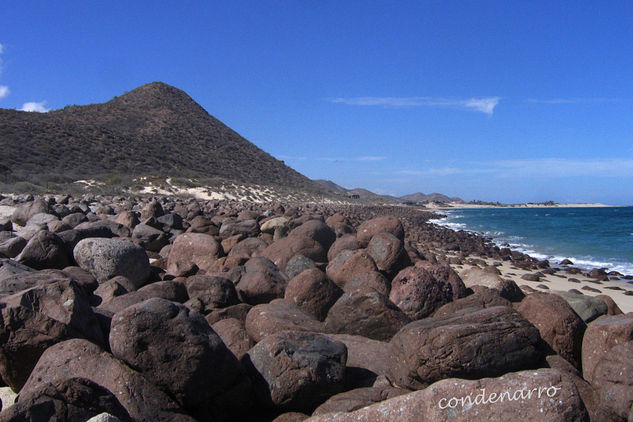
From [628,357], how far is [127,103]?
6905cm

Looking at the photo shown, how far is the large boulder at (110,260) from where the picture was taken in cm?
755

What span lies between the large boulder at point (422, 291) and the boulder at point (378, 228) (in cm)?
342

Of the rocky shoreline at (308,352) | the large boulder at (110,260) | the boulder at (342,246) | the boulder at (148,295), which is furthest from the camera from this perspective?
the boulder at (342,246)

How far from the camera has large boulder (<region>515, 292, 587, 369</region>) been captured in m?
4.79

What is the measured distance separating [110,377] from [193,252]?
18.8 feet

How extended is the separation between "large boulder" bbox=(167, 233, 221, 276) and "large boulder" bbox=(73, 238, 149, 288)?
3.75 ft

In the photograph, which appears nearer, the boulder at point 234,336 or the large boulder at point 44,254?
the boulder at point 234,336

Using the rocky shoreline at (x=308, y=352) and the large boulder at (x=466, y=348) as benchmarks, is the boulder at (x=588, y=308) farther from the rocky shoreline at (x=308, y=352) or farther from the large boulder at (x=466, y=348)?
the large boulder at (x=466, y=348)

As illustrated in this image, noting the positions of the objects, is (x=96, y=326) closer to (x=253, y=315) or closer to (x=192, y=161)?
(x=253, y=315)

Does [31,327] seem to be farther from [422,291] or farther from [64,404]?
[422,291]

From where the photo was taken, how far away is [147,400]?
353 cm

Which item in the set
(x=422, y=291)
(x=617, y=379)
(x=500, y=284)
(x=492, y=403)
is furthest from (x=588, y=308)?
(x=492, y=403)

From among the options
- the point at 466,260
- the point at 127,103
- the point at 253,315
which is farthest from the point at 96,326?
the point at 127,103

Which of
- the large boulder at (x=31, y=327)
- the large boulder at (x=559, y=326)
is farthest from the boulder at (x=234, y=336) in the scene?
the large boulder at (x=559, y=326)
